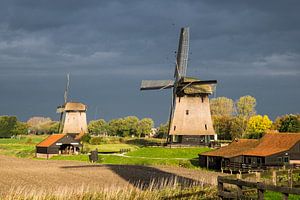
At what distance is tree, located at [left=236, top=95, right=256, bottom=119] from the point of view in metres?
99.6

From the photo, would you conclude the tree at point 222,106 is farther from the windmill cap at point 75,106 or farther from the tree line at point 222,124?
the windmill cap at point 75,106

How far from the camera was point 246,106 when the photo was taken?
327 ft

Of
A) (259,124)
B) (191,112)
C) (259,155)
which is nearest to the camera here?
(259,155)

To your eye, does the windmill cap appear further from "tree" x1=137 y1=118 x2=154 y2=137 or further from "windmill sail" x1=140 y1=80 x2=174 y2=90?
"tree" x1=137 y1=118 x2=154 y2=137

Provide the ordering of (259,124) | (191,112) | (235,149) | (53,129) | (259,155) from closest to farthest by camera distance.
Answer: (259,155) < (235,149) < (191,112) < (259,124) < (53,129)

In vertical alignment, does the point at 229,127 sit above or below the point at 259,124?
below

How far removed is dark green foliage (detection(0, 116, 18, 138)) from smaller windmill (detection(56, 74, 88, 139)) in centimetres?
4061

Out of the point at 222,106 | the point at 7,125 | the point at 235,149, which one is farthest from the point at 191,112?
the point at 7,125

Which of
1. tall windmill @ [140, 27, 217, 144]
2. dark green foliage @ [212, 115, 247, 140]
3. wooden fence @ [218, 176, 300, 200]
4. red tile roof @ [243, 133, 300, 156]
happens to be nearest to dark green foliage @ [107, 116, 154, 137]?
dark green foliage @ [212, 115, 247, 140]

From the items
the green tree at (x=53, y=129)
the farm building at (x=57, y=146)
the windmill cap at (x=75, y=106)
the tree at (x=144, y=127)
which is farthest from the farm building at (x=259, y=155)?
the green tree at (x=53, y=129)

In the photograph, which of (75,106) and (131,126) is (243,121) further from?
(131,126)

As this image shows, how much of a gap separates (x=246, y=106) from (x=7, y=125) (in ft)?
221

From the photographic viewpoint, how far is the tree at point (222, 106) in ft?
340

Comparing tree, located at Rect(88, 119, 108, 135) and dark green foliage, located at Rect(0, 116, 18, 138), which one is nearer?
dark green foliage, located at Rect(0, 116, 18, 138)
